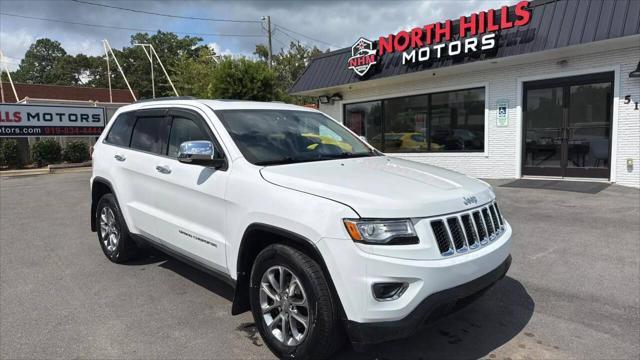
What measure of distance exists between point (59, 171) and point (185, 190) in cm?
1889

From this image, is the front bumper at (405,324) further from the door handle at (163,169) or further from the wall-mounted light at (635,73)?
the wall-mounted light at (635,73)

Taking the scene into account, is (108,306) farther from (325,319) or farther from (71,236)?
(71,236)

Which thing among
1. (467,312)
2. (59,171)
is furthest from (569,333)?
(59,171)

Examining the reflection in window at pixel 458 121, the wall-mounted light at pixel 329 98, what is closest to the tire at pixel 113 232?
the reflection in window at pixel 458 121

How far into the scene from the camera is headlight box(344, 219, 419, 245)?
2.59 meters

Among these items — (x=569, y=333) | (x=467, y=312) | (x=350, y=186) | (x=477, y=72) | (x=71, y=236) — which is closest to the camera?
(x=350, y=186)

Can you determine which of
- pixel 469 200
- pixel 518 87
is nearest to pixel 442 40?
pixel 518 87

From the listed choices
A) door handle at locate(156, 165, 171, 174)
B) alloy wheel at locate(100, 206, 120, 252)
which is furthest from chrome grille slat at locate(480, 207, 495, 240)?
alloy wheel at locate(100, 206, 120, 252)

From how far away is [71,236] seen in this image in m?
6.84

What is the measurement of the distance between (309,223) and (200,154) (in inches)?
45.2

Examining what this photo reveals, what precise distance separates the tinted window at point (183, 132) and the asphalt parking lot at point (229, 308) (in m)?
1.43

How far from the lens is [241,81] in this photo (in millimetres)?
15211

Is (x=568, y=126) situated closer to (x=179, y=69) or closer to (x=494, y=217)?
(x=494, y=217)

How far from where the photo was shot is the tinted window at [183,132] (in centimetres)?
386
